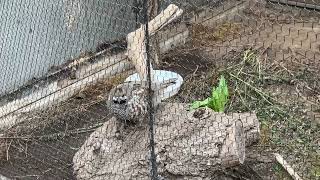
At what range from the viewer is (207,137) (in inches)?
157

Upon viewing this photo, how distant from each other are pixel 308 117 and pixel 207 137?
3.37 ft

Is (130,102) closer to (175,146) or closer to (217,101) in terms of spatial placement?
(175,146)

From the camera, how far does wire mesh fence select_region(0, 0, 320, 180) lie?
162 inches

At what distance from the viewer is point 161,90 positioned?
4676mm

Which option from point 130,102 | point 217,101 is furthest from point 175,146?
point 217,101

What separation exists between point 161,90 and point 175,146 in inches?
28.7

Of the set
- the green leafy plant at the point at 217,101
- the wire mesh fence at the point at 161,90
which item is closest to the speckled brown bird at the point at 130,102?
the wire mesh fence at the point at 161,90

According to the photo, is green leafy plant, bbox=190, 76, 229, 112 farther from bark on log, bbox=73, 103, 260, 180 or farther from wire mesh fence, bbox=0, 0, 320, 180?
bark on log, bbox=73, 103, 260, 180

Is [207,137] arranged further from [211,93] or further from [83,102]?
[83,102]

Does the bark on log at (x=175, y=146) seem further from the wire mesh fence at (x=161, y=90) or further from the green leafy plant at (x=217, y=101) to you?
the green leafy plant at (x=217, y=101)

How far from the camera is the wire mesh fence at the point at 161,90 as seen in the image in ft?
13.5

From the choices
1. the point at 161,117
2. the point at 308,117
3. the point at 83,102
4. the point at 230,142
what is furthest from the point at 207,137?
the point at 83,102

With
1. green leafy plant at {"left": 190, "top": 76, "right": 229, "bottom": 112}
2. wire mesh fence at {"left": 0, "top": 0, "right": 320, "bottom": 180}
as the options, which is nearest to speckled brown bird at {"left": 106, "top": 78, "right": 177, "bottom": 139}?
Result: wire mesh fence at {"left": 0, "top": 0, "right": 320, "bottom": 180}

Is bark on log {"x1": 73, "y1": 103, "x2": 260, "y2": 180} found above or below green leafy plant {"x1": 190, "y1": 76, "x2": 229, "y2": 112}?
below
